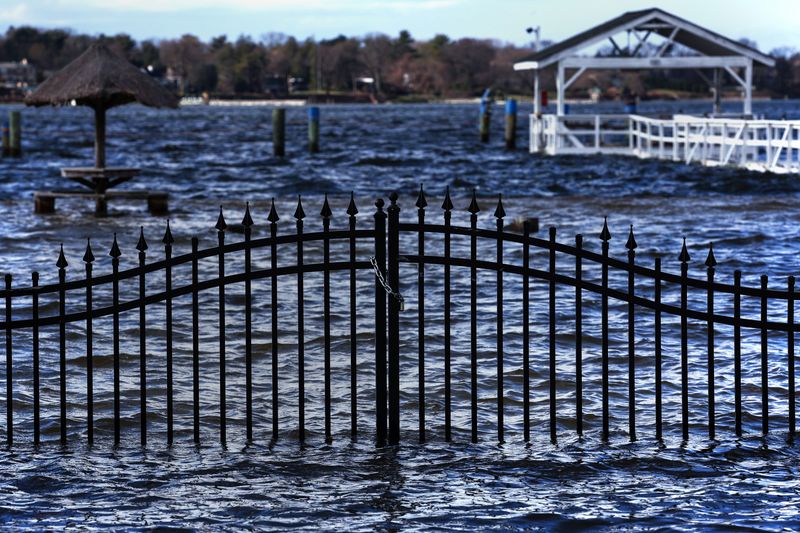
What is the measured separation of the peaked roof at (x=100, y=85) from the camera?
25.7m

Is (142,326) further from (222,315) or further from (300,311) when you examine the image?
(300,311)

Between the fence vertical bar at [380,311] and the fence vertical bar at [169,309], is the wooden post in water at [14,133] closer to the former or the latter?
the fence vertical bar at [169,309]

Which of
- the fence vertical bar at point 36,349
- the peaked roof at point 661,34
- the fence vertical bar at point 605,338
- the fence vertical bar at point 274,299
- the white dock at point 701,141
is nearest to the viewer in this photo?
the fence vertical bar at point 36,349

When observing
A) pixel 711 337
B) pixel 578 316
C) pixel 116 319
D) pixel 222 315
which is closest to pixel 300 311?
pixel 222 315

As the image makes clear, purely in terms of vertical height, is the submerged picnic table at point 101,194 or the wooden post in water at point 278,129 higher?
the wooden post in water at point 278,129

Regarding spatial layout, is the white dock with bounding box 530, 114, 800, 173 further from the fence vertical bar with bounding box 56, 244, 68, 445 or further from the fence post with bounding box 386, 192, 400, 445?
the fence vertical bar with bounding box 56, 244, 68, 445

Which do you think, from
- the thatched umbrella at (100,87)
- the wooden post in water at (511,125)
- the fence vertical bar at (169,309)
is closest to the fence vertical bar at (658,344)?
the fence vertical bar at (169,309)

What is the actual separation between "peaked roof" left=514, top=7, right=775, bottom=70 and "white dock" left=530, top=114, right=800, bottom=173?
2.13m

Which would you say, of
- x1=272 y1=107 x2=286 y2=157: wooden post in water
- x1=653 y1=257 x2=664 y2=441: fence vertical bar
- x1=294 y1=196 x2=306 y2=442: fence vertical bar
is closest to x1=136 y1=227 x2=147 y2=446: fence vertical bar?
x1=294 y1=196 x2=306 y2=442: fence vertical bar

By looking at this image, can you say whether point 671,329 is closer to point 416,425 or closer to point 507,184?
point 416,425

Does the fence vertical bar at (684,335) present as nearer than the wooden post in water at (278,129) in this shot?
Yes

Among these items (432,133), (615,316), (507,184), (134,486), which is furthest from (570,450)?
(432,133)

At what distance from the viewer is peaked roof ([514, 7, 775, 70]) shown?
42741 mm

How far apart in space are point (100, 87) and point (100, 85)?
5cm
